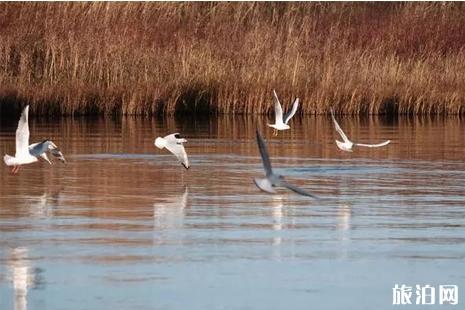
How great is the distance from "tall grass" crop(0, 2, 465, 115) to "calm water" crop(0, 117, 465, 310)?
736 cm

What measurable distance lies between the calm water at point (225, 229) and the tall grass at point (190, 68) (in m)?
7.36

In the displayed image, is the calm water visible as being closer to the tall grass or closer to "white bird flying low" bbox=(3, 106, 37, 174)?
"white bird flying low" bbox=(3, 106, 37, 174)

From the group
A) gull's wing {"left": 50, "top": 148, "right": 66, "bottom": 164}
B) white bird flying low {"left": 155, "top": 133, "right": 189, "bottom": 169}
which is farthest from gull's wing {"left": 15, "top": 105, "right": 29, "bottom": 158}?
white bird flying low {"left": 155, "top": 133, "right": 189, "bottom": 169}

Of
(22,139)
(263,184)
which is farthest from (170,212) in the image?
(263,184)

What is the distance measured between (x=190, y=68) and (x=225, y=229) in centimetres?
1652

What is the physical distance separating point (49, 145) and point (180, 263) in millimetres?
4735

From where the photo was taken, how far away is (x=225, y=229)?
35.0 ft

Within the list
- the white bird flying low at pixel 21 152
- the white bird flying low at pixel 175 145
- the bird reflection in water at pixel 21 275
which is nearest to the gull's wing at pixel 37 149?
the white bird flying low at pixel 21 152

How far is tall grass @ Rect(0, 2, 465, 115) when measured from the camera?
25953mm

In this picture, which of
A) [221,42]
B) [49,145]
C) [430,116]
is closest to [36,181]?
[49,145]

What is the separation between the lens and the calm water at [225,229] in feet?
27.2

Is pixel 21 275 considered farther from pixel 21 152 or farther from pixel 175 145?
pixel 175 145

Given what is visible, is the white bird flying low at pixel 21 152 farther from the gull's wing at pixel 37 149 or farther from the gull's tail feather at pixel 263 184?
the gull's tail feather at pixel 263 184

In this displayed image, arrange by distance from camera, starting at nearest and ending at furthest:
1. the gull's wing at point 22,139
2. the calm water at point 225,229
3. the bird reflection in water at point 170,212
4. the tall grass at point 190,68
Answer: the calm water at point 225,229
the bird reflection in water at point 170,212
the gull's wing at point 22,139
the tall grass at point 190,68
